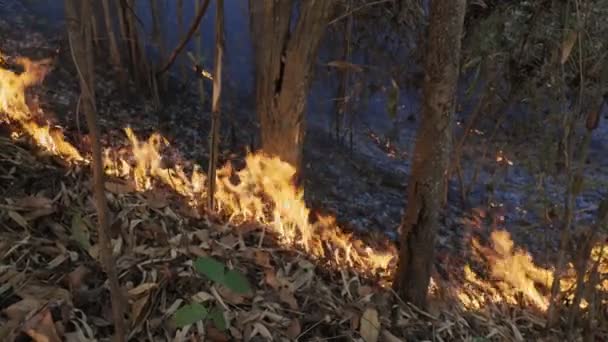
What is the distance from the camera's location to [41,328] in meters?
1.24

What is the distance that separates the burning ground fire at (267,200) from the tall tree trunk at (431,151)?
0.31 metres

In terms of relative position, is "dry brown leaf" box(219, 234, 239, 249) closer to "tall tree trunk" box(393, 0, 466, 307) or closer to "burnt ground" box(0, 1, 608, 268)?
"tall tree trunk" box(393, 0, 466, 307)

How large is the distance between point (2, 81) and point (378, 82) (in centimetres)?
353

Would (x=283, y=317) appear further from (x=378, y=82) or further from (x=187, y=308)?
(x=378, y=82)

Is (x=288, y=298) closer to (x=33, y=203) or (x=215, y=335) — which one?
(x=215, y=335)

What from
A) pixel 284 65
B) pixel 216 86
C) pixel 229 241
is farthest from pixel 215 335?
pixel 284 65

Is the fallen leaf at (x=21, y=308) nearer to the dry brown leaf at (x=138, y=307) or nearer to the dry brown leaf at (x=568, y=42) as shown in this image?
the dry brown leaf at (x=138, y=307)

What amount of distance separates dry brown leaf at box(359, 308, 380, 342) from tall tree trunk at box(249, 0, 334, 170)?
4.56ft

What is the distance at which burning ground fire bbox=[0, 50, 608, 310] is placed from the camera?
2.28 meters

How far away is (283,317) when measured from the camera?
1640 millimetres

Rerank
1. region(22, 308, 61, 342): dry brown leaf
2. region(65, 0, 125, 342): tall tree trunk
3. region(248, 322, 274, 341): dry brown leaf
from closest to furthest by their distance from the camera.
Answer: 1. region(65, 0, 125, 342): tall tree trunk
2. region(22, 308, 61, 342): dry brown leaf
3. region(248, 322, 274, 341): dry brown leaf

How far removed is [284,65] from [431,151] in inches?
46.5

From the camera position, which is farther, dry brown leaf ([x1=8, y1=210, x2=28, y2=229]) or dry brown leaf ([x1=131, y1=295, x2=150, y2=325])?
dry brown leaf ([x1=8, y1=210, x2=28, y2=229])

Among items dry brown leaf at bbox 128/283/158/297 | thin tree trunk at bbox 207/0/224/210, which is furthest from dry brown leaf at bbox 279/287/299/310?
thin tree trunk at bbox 207/0/224/210
